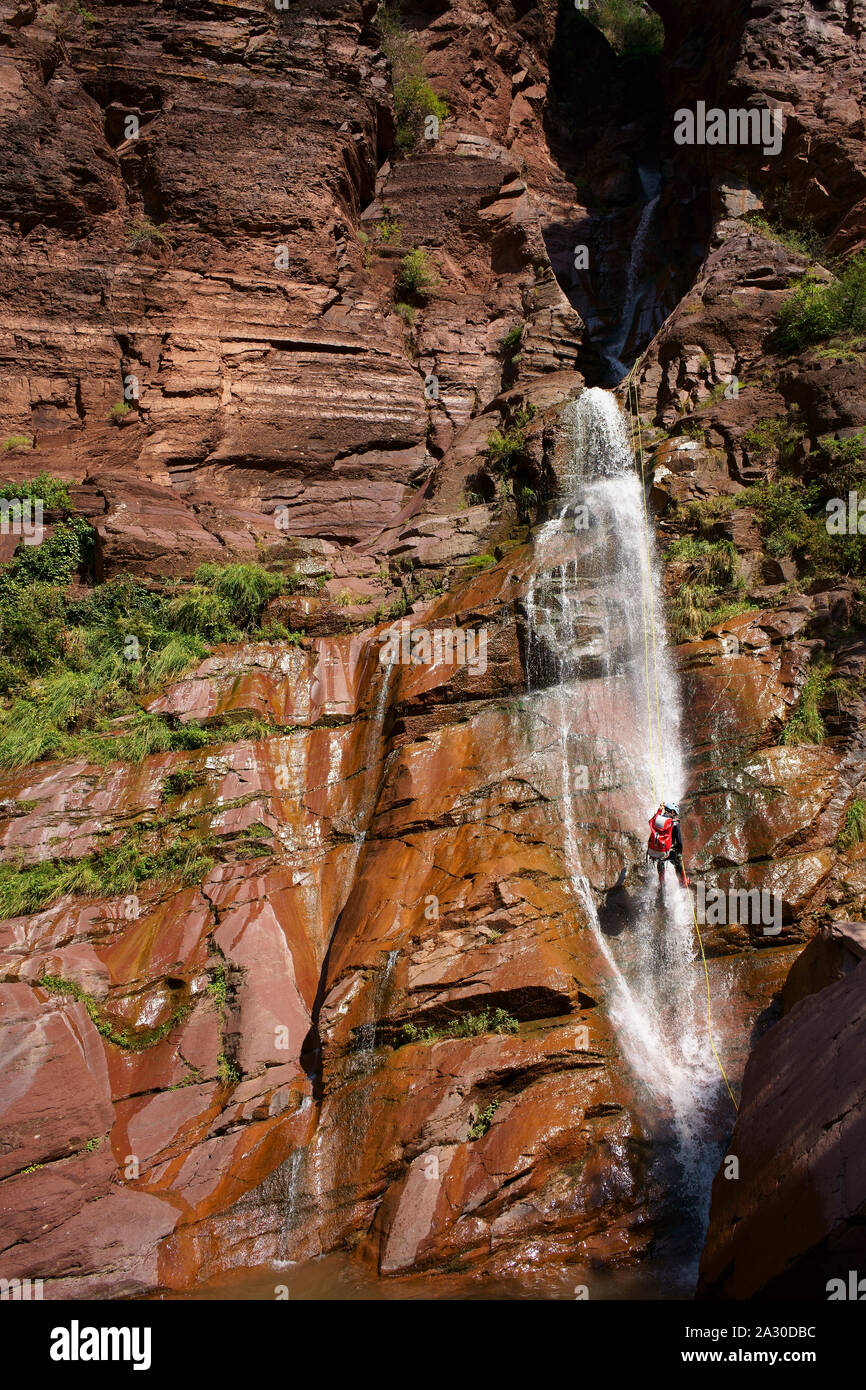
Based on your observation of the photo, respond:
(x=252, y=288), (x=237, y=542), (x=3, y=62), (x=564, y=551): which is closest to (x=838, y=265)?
(x=564, y=551)

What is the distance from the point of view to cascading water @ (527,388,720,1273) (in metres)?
10.0

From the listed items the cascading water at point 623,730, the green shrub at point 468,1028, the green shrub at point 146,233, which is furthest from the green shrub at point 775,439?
the green shrub at point 146,233

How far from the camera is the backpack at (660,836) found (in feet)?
36.1

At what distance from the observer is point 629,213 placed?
30.6 metres

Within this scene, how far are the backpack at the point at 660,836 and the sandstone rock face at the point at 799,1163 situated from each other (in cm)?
308

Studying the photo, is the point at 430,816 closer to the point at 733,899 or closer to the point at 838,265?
the point at 733,899

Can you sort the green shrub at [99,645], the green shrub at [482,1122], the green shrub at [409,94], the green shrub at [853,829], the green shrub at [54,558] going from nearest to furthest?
the green shrub at [482,1122] < the green shrub at [853,829] < the green shrub at [99,645] < the green shrub at [54,558] < the green shrub at [409,94]

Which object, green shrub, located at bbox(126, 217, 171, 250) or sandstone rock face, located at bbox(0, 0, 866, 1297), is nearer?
sandstone rock face, located at bbox(0, 0, 866, 1297)

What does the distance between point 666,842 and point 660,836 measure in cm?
11

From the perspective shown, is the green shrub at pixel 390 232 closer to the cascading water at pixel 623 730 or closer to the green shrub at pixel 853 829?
the cascading water at pixel 623 730

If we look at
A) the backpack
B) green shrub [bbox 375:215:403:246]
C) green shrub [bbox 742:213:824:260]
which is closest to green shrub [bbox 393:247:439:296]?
green shrub [bbox 375:215:403:246]

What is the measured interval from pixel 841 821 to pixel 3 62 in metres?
26.4

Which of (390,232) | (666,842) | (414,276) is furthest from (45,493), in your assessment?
(666,842)

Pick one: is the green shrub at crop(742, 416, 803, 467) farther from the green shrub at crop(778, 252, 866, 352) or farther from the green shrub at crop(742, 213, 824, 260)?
the green shrub at crop(742, 213, 824, 260)
